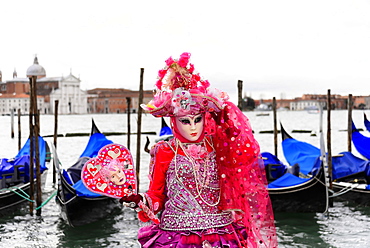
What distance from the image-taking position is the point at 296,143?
371 inches

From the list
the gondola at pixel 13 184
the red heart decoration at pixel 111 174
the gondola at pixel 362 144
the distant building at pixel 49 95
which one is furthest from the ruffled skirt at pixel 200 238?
the distant building at pixel 49 95

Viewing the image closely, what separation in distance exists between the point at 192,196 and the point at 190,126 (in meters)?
0.31

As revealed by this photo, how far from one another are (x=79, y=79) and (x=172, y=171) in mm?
94752

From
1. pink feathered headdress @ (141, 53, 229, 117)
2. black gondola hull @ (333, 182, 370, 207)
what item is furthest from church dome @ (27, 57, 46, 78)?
pink feathered headdress @ (141, 53, 229, 117)

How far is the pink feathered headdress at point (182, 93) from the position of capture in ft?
8.20

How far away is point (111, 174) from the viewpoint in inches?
95.0

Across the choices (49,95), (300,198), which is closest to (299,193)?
(300,198)

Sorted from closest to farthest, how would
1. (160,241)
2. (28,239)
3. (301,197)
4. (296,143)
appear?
(160,241), (28,239), (301,197), (296,143)

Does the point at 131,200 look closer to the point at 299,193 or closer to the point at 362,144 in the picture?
the point at 299,193

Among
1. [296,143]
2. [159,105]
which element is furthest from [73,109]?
[159,105]

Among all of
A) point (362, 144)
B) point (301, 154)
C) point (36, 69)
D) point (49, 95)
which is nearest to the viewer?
point (362, 144)

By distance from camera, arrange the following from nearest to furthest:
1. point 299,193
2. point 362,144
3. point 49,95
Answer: point 299,193 → point 362,144 → point 49,95

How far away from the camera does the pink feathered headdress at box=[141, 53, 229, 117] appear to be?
2.50 m

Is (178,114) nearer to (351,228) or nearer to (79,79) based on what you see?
(351,228)
